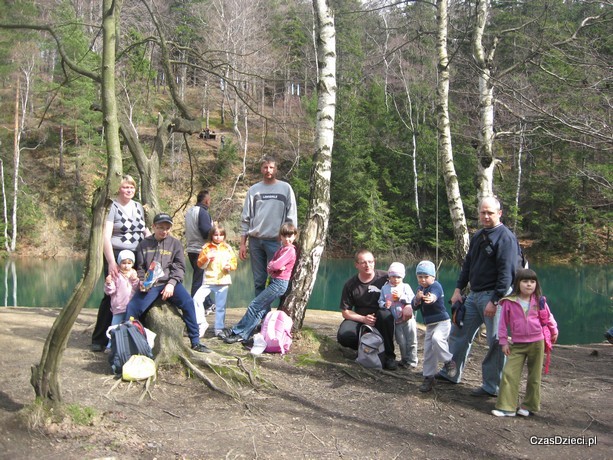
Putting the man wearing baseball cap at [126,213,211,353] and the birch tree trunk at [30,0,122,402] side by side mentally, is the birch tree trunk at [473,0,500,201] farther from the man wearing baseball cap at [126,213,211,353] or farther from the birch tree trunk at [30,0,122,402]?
the birch tree trunk at [30,0,122,402]

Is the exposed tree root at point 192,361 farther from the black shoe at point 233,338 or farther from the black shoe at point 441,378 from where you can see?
the black shoe at point 441,378

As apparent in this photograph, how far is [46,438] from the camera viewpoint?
3.21 metres

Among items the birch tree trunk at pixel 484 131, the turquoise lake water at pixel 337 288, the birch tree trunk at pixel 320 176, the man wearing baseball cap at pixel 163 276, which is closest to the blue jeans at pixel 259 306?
the birch tree trunk at pixel 320 176

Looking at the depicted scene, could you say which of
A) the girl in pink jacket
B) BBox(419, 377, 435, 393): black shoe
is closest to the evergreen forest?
the girl in pink jacket

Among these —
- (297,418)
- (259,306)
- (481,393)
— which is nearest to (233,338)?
(259,306)

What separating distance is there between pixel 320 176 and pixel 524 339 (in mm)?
2452

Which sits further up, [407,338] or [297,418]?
[407,338]

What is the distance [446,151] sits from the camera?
8320 mm

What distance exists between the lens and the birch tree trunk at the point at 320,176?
17.5ft

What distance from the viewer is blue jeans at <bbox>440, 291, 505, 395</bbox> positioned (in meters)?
4.38

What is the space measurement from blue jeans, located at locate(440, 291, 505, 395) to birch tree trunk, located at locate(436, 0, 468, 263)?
3.39 m

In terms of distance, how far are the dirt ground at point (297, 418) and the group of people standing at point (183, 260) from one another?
41cm

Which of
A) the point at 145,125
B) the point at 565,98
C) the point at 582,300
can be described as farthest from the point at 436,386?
the point at 145,125

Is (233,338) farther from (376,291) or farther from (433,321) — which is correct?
(433,321)
